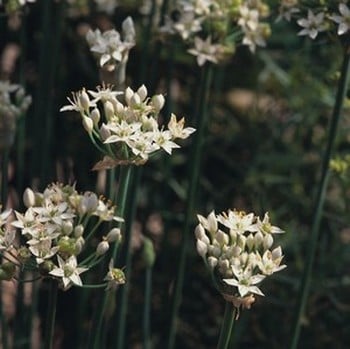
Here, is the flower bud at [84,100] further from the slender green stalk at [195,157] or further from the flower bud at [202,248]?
the slender green stalk at [195,157]

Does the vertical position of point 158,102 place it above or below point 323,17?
below

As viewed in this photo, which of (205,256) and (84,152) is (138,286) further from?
(205,256)

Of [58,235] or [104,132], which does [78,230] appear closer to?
[58,235]

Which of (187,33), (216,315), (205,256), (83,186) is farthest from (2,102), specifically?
(216,315)

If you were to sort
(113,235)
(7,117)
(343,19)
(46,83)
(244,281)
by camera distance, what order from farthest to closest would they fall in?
(46,83), (7,117), (343,19), (113,235), (244,281)

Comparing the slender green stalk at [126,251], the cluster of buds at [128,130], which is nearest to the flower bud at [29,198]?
the cluster of buds at [128,130]

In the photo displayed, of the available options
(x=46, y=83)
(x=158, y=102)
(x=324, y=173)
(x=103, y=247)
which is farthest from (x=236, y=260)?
(x=46, y=83)
